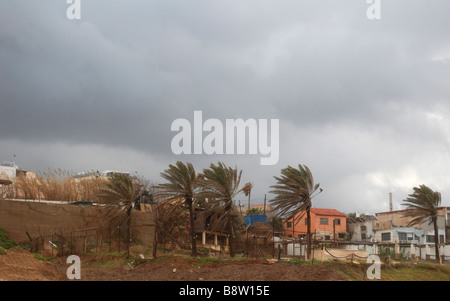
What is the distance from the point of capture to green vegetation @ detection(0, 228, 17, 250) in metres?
32.7

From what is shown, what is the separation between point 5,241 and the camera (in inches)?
1310

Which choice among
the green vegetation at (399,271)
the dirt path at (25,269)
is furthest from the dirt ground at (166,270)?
the green vegetation at (399,271)

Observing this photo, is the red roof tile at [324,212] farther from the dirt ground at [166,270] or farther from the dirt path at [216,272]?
the dirt path at [216,272]

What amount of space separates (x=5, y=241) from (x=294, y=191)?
68.1ft

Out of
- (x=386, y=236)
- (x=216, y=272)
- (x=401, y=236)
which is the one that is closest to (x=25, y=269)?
(x=216, y=272)

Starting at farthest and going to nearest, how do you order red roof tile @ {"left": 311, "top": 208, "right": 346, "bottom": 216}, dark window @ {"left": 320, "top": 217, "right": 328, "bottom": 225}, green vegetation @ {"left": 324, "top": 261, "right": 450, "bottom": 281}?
red roof tile @ {"left": 311, "top": 208, "right": 346, "bottom": 216} → dark window @ {"left": 320, "top": 217, "right": 328, "bottom": 225} → green vegetation @ {"left": 324, "top": 261, "right": 450, "bottom": 281}

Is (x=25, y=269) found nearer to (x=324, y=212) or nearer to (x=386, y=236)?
(x=324, y=212)

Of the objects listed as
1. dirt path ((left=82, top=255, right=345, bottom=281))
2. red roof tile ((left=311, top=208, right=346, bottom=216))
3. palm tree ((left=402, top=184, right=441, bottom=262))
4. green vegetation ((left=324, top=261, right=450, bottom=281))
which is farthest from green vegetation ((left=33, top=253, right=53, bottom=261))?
red roof tile ((left=311, top=208, right=346, bottom=216))

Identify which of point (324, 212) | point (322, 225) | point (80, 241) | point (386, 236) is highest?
point (324, 212)

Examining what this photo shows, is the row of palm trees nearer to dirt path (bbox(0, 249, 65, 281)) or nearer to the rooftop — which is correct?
dirt path (bbox(0, 249, 65, 281))

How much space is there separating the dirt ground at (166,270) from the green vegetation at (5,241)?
182cm

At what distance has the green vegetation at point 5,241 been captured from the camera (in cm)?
3266

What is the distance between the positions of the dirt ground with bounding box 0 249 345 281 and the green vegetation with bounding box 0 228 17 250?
1.82 metres
